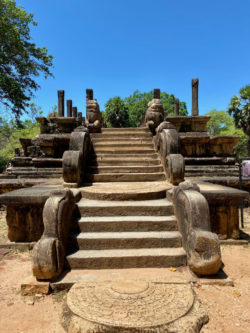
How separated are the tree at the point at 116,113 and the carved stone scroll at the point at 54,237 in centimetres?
2602

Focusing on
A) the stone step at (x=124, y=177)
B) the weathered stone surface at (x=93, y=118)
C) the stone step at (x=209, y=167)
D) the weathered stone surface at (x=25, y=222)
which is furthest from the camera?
the weathered stone surface at (x=93, y=118)

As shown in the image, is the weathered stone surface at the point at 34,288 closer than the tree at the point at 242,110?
Yes

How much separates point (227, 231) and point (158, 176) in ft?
5.38

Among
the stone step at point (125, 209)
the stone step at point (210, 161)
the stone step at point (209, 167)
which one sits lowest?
the stone step at point (125, 209)

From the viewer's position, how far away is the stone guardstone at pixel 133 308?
5.76 feet

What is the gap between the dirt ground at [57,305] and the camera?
6.21 feet

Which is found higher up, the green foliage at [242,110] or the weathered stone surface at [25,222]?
the green foliage at [242,110]

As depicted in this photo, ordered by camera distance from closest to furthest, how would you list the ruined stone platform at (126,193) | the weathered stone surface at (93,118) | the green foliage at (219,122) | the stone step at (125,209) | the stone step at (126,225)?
1. the stone step at (126,225)
2. the stone step at (125,209)
3. the ruined stone platform at (126,193)
4. the weathered stone surface at (93,118)
5. the green foliage at (219,122)

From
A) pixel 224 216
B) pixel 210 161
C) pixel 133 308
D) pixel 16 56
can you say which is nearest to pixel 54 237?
pixel 133 308

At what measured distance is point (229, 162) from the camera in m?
5.69

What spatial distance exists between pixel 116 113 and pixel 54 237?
26757 mm

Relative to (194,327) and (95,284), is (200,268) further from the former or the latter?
(95,284)

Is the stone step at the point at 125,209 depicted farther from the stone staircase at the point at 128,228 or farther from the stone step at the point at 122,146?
the stone step at the point at 122,146

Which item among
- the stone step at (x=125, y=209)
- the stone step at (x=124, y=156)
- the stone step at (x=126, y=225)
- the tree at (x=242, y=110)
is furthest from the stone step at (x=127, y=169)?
the tree at (x=242, y=110)
